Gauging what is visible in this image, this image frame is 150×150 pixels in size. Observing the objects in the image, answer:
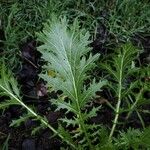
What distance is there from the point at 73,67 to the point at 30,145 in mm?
646

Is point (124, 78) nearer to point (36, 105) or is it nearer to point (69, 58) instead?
point (69, 58)

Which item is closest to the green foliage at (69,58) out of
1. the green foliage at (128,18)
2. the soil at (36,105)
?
the soil at (36,105)

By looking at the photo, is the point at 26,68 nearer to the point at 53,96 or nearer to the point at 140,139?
the point at 53,96

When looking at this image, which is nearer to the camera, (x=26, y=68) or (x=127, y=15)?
(x=26, y=68)

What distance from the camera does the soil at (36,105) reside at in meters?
2.59

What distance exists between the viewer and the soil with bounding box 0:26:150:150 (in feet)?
8.50

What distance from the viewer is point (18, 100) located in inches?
95.1

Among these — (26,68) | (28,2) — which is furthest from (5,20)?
(26,68)

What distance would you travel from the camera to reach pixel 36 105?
2775 mm

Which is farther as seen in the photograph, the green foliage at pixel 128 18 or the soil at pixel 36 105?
the green foliage at pixel 128 18

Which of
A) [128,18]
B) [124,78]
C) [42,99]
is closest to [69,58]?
[124,78]

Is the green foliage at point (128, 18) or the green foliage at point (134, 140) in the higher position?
the green foliage at point (128, 18)

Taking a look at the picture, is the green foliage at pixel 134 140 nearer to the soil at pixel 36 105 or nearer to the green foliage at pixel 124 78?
the green foliage at pixel 124 78

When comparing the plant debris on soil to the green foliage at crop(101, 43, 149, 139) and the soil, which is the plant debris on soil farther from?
the green foliage at crop(101, 43, 149, 139)
